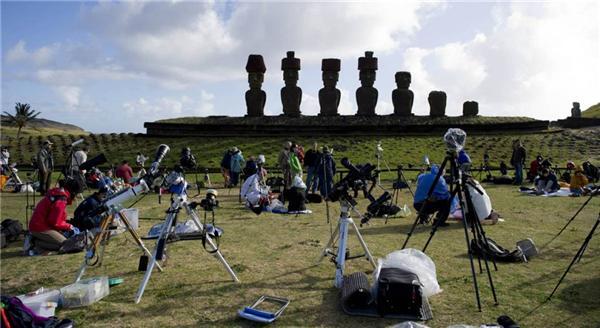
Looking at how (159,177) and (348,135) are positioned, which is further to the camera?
(348,135)

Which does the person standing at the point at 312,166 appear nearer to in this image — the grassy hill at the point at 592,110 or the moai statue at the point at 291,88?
the moai statue at the point at 291,88

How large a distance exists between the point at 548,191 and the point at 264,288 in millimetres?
14284

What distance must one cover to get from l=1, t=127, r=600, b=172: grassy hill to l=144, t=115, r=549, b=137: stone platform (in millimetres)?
1677

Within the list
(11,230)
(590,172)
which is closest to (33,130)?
(11,230)

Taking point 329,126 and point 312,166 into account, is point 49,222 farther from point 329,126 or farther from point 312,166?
point 329,126

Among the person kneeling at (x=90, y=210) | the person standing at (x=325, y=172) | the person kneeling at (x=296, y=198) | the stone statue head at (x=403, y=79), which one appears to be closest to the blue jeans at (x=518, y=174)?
the person standing at (x=325, y=172)

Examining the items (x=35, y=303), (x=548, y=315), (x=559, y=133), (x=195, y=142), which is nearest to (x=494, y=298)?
(x=548, y=315)

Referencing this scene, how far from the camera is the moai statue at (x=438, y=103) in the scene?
45531 millimetres

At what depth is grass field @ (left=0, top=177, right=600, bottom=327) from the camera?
5633 mm

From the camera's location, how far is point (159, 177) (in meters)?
6.50

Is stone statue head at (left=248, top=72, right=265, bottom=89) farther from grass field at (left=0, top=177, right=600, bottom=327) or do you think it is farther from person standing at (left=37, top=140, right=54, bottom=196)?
grass field at (left=0, top=177, right=600, bottom=327)

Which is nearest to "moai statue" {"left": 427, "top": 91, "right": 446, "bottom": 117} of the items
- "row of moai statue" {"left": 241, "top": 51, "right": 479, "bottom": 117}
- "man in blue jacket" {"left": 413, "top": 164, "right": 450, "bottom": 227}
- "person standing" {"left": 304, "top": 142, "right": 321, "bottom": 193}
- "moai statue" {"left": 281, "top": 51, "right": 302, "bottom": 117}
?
"row of moai statue" {"left": 241, "top": 51, "right": 479, "bottom": 117}

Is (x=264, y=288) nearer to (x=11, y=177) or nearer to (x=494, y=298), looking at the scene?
(x=494, y=298)

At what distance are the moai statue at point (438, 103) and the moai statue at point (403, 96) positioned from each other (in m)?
2.06
